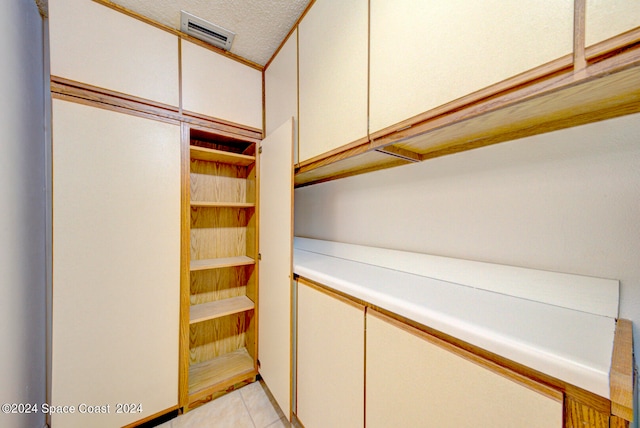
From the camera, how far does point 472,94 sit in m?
0.58

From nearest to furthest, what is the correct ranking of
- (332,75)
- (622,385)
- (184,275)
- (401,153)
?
(622,385) → (401,153) → (332,75) → (184,275)

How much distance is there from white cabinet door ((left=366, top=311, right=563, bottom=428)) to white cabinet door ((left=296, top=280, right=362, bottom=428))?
6cm

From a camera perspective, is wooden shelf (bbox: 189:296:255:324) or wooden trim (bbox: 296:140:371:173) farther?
wooden shelf (bbox: 189:296:255:324)

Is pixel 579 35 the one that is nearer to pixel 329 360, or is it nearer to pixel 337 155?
pixel 337 155

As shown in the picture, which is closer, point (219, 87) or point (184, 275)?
point (184, 275)

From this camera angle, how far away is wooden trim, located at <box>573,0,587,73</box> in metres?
0.43

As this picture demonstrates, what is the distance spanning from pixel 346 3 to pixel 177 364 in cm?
219

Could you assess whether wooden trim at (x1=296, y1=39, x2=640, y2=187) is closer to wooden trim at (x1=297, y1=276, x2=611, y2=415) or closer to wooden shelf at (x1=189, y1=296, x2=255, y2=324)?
wooden trim at (x1=297, y1=276, x2=611, y2=415)

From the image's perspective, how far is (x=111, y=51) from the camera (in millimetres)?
Answer: 1186

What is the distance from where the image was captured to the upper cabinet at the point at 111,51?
1.08 meters

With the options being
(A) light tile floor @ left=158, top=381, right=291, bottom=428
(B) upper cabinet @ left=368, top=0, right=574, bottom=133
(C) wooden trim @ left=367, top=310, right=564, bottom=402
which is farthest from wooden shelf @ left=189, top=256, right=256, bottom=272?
(B) upper cabinet @ left=368, top=0, right=574, bottom=133

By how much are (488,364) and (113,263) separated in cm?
170

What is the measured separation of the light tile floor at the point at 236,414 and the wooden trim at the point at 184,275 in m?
0.10

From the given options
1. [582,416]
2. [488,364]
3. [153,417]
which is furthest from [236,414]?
[582,416]
